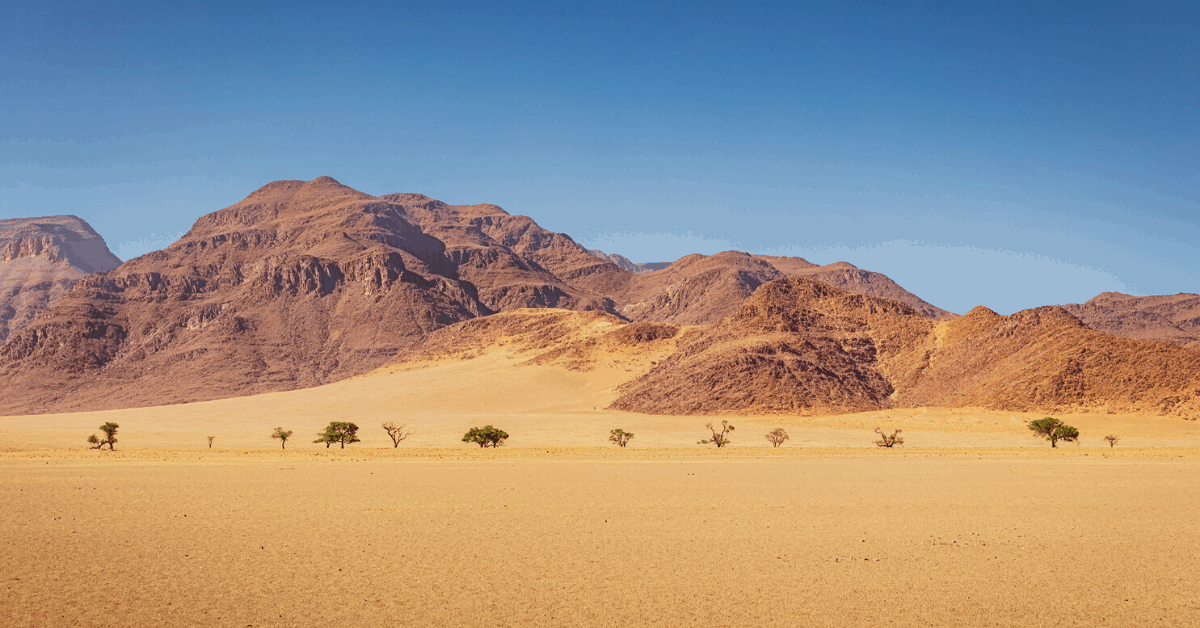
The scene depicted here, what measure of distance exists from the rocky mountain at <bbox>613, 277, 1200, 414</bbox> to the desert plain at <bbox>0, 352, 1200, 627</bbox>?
3352cm

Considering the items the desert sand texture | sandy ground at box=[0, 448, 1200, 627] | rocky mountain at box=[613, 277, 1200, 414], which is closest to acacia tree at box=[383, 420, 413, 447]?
the desert sand texture

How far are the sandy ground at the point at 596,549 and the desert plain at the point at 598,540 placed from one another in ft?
0.24

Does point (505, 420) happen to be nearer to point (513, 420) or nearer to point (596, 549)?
point (513, 420)

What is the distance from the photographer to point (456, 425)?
81.9 metres

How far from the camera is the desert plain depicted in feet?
45.0

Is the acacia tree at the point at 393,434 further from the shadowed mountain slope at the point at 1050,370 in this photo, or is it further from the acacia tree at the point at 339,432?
the shadowed mountain slope at the point at 1050,370

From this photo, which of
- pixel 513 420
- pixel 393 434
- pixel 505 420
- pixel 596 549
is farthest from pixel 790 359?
pixel 596 549

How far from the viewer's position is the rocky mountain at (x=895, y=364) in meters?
72.8

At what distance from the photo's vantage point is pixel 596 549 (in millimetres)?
18281

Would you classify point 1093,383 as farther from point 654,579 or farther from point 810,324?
point 654,579

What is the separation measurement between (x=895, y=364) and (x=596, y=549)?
84.9m

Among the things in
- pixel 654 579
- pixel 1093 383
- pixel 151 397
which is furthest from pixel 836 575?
pixel 151 397

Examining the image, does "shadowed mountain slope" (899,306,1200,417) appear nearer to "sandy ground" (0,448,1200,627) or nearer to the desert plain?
the desert plain

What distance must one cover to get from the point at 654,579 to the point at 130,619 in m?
8.44
